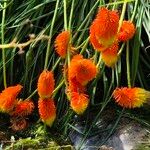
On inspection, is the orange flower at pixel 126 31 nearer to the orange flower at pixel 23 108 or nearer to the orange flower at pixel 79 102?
the orange flower at pixel 79 102

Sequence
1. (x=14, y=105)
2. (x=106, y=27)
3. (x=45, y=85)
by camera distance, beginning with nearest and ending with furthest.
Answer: (x=106, y=27), (x=45, y=85), (x=14, y=105)

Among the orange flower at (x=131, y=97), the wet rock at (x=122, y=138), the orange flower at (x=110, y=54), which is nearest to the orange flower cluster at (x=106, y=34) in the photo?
the orange flower at (x=110, y=54)

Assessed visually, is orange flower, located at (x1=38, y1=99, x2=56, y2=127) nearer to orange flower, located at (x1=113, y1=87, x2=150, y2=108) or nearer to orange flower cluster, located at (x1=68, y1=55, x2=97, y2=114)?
orange flower cluster, located at (x1=68, y1=55, x2=97, y2=114)

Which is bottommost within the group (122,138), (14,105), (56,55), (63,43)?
(122,138)

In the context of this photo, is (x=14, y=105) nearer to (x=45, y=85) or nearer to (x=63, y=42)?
(x=45, y=85)

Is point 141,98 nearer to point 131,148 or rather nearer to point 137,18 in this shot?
point 131,148

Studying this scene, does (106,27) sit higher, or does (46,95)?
(106,27)

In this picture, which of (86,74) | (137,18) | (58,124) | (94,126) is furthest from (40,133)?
(137,18)

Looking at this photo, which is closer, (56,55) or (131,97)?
(131,97)

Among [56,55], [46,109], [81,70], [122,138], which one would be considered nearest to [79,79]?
[81,70]
